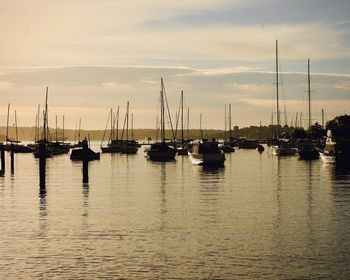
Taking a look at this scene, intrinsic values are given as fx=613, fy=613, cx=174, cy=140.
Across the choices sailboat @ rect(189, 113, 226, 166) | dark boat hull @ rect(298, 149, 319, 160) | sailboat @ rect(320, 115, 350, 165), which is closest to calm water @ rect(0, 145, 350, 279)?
sailboat @ rect(189, 113, 226, 166)

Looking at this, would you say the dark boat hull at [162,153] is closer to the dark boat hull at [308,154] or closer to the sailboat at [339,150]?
the dark boat hull at [308,154]

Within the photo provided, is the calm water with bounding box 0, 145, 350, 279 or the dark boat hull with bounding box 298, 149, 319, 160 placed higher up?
the dark boat hull with bounding box 298, 149, 319, 160

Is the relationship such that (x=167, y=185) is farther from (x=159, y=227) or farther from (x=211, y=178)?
(x=159, y=227)

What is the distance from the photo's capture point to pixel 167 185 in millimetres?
62719

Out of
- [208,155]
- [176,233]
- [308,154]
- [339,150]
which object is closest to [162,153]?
[208,155]

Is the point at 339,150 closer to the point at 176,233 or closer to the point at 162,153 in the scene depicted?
the point at 162,153

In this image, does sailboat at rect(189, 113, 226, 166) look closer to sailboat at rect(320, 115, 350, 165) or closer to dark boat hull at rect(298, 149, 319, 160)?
sailboat at rect(320, 115, 350, 165)

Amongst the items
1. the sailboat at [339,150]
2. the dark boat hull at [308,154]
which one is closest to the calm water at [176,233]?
the sailboat at [339,150]

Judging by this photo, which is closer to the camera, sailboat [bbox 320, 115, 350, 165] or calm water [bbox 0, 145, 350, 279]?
calm water [bbox 0, 145, 350, 279]

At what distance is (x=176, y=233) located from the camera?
3212cm

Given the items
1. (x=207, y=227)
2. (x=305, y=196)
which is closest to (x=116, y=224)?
(x=207, y=227)

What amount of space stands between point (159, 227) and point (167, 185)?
28.5 m

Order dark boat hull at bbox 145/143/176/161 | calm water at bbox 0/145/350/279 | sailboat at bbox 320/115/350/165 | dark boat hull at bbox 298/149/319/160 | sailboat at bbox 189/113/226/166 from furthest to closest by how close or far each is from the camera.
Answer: dark boat hull at bbox 298/149/319/160 < dark boat hull at bbox 145/143/176/161 < sailboat at bbox 320/115/350/165 < sailboat at bbox 189/113/226/166 < calm water at bbox 0/145/350/279

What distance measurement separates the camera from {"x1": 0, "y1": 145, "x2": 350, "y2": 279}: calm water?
24.2 m
